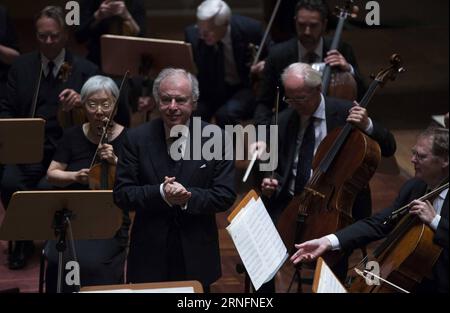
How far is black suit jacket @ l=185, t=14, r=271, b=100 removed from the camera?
15.2ft

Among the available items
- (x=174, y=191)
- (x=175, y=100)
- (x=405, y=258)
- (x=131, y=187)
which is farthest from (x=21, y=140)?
(x=405, y=258)

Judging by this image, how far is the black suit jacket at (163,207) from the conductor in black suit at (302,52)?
0.77 metres

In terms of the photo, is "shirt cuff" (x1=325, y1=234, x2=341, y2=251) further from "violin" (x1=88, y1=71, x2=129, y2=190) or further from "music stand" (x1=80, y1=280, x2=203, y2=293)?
"violin" (x1=88, y1=71, x2=129, y2=190)

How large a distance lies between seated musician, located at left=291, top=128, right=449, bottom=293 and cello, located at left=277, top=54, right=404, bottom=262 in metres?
0.17

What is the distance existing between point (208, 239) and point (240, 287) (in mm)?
778

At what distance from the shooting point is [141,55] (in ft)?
13.5

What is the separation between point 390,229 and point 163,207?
78cm

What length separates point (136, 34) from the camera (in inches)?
176

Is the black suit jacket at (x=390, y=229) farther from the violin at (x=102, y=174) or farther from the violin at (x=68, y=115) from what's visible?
the violin at (x=68, y=115)

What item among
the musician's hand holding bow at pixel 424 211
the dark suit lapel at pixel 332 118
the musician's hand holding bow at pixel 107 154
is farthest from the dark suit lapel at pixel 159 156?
the musician's hand holding bow at pixel 424 211

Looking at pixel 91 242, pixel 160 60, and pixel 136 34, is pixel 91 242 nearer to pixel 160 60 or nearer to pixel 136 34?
pixel 160 60

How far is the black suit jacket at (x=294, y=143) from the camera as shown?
3.44 meters

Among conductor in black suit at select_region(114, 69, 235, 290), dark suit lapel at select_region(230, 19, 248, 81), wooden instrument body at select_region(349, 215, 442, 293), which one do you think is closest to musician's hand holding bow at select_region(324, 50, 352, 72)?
conductor in black suit at select_region(114, 69, 235, 290)

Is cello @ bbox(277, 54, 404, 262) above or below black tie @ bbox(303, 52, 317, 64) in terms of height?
below
